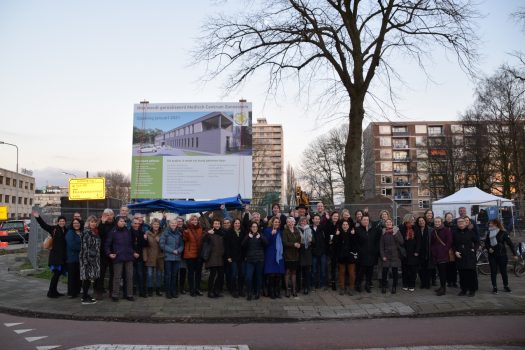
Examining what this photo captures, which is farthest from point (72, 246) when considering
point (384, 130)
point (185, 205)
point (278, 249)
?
point (384, 130)

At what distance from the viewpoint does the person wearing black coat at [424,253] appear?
36.4ft

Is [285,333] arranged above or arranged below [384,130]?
below

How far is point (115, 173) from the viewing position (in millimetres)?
113812

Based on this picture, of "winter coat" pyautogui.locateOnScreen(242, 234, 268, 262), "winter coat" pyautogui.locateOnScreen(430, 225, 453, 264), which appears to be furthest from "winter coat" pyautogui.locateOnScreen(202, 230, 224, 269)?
"winter coat" pyautogui.locateOnScreen(430, 225, 453, 264)

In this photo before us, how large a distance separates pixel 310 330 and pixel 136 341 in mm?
2939

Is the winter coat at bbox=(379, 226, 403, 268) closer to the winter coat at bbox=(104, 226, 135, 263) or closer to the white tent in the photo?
the winter coat at bbox=(104, 226, 135, 263)

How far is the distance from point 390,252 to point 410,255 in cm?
55

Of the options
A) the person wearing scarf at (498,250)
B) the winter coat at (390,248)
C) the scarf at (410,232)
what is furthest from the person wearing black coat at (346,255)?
the person wearing scarf at (498,250)

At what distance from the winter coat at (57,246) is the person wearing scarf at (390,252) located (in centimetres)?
769

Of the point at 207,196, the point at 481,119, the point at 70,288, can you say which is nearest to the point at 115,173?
the point at 481,119

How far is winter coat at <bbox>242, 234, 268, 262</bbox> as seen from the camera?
1019cm

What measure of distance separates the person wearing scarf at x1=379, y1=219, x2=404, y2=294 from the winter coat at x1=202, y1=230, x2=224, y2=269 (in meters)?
3.95

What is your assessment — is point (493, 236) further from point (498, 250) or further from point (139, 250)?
point (139, 250)

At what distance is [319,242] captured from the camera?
10875mm
